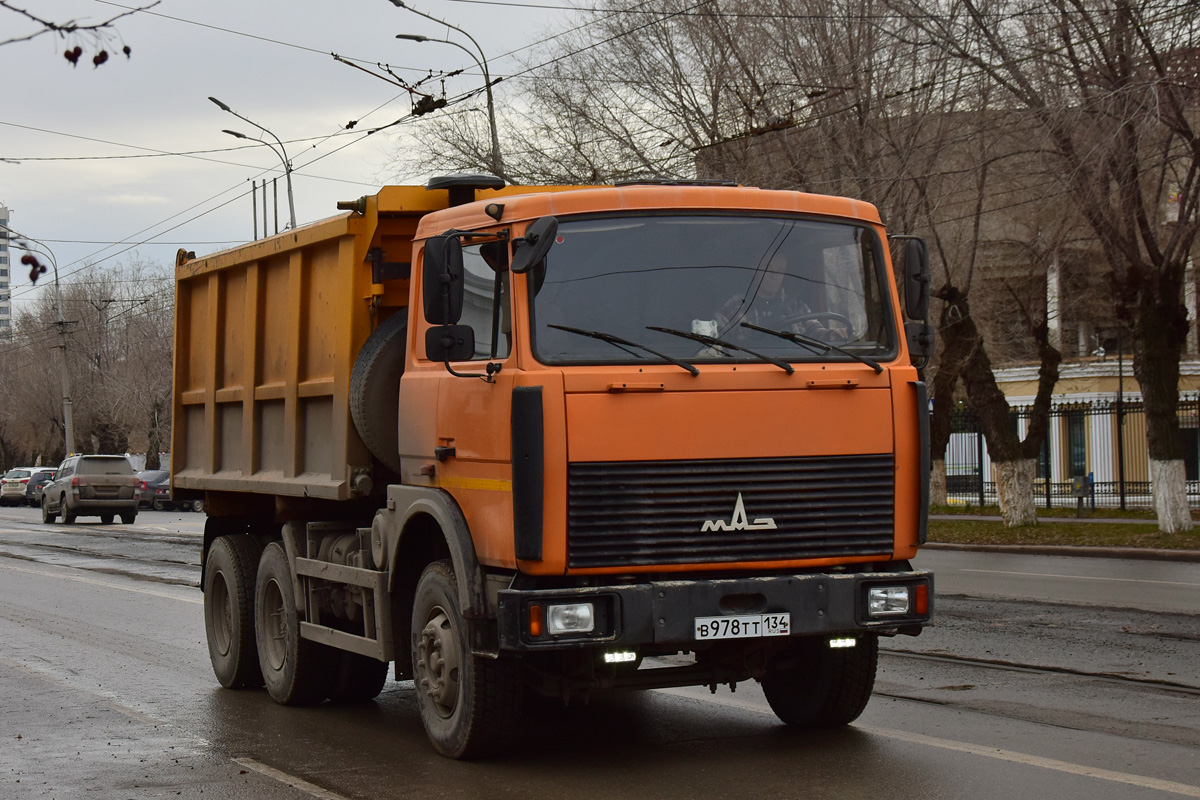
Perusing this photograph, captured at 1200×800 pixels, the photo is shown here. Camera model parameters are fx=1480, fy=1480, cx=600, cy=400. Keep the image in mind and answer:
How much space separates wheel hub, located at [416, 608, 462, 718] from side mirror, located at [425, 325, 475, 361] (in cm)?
117

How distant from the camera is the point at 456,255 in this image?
21.0 feet

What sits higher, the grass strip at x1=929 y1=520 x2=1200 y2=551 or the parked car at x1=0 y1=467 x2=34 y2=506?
the parked car at x1=0 y1=467 x2=34 y2=506

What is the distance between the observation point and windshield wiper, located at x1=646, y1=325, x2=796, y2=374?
6.32 m

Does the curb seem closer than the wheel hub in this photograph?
No

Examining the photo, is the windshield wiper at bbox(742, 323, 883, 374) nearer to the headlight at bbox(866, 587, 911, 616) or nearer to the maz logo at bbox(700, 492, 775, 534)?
the maz logo at bbox(700, 492, 775, 534)

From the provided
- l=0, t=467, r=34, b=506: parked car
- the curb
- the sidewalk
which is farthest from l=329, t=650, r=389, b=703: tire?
l=0, t=467, r=34, b=506: parked car

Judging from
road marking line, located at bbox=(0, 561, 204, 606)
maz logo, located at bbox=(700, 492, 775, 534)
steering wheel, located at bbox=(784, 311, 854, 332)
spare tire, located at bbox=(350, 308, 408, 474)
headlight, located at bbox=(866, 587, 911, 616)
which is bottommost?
road marking line, located at bbox=(0, 561, 204, 606)

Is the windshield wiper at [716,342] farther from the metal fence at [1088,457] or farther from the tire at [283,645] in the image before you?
the metal fence at [1088,457]

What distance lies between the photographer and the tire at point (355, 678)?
8.72m

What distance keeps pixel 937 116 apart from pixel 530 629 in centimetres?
1916

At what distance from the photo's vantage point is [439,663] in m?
6.79

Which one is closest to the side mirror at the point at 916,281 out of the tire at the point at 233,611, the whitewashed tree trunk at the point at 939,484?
the tire at the point at 233,611

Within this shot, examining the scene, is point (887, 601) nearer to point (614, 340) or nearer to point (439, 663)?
point (614, 340)

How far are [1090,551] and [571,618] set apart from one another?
16.5 metres
